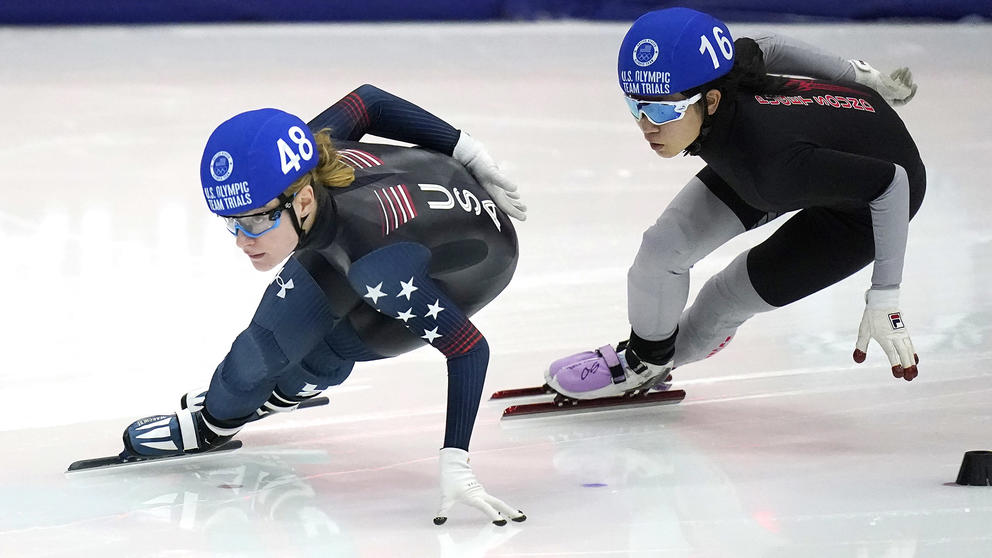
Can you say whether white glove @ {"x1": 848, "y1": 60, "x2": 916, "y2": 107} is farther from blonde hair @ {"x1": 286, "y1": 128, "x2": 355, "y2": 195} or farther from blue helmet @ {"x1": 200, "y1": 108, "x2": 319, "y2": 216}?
blue helmet @ {"x1": 200, "y1": 108, "x2": 319, "y2": 216}

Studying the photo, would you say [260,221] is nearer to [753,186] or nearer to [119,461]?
[119,461]

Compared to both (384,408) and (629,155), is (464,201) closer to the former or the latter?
(384,408)

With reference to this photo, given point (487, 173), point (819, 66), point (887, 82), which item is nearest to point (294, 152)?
point (487, 173)

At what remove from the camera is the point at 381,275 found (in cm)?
287

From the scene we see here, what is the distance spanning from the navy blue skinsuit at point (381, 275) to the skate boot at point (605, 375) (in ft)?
1.78

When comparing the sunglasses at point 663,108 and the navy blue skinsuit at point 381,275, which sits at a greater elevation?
the sunglasses at point 663,108

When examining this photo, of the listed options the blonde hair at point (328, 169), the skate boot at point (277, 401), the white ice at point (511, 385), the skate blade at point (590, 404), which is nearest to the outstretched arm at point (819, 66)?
the white ice at point (511, 385)

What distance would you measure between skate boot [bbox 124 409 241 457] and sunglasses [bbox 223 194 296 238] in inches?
30.3

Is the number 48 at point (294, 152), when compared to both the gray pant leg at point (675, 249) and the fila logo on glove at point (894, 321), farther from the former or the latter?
the fila logo on glove at point (894, 321)

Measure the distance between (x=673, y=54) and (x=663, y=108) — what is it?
13cm

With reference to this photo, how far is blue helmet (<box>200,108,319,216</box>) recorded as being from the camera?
8.99ft

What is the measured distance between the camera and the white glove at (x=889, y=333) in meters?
3.19

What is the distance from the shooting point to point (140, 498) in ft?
10.3

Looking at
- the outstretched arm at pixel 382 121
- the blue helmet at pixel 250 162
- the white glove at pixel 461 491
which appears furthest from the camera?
the outstretched arm at pixel 382 121
